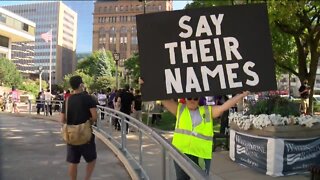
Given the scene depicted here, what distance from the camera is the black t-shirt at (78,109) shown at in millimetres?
6676

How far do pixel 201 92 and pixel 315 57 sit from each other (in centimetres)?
Answer: 2039

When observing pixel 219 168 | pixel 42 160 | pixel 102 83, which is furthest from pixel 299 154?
pixel 102 83

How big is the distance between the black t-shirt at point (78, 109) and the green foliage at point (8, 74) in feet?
255

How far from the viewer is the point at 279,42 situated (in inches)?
1137

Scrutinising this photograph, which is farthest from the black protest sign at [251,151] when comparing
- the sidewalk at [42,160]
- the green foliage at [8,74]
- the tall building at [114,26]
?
the tall building at [114,26]

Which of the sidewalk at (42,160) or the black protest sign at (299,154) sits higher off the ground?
the black protest sign at (299,154)

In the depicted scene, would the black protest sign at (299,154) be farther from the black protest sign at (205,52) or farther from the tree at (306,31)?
the tree at (306,31)

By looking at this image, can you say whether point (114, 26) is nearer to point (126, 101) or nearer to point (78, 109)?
point (126, 101)

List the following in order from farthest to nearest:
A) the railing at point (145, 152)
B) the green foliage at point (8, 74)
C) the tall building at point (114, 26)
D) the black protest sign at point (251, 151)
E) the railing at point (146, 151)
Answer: the tall building at point (114, 26)
the green foliage at point (8, 74)
the black protest sign at point (251, 151)
the railing at point (145, 152)
the railing at point (146, 151)

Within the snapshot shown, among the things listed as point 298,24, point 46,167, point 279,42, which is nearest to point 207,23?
point 46,167

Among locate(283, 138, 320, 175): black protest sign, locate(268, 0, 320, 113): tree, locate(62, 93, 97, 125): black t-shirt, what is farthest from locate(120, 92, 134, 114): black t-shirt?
locate(268, 0, 320, 113): tree

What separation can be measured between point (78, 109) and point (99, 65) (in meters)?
114

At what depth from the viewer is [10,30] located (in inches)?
3511

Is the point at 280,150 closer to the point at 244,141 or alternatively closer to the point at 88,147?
the point at 244,141
